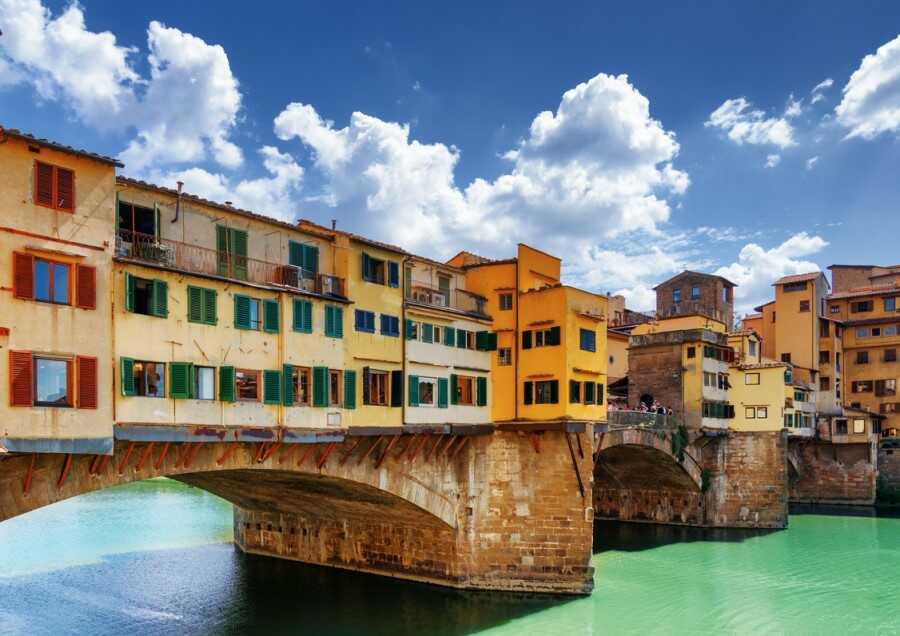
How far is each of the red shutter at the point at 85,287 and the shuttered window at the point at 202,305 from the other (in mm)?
2743

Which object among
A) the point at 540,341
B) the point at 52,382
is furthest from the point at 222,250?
the point at 540,341

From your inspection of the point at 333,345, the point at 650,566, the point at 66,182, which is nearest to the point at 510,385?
the point at 333,345

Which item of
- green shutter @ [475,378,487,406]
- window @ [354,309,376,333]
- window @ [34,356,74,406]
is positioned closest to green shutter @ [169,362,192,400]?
window @ [34,356,74,406]

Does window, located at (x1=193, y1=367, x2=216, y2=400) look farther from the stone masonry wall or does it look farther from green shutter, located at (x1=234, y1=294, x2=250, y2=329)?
the stone masonry wall

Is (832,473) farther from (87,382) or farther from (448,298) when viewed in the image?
(87,382)

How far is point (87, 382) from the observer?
1777 cm

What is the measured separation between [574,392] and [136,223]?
58.4ft

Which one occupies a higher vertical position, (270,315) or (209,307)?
(209,307)

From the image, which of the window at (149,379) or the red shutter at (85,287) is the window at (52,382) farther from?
the window at (149,379)

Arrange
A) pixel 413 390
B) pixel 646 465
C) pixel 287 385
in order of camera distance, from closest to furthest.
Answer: pixel 287 385
pixel 413 390
pixel 646 465

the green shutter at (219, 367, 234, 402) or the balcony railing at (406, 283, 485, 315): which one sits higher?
the balcony railing at (406, 283, 485, 315)

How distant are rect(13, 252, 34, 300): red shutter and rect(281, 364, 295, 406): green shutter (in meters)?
7.59

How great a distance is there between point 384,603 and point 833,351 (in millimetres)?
51463

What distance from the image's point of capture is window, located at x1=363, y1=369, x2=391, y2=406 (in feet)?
83.6
